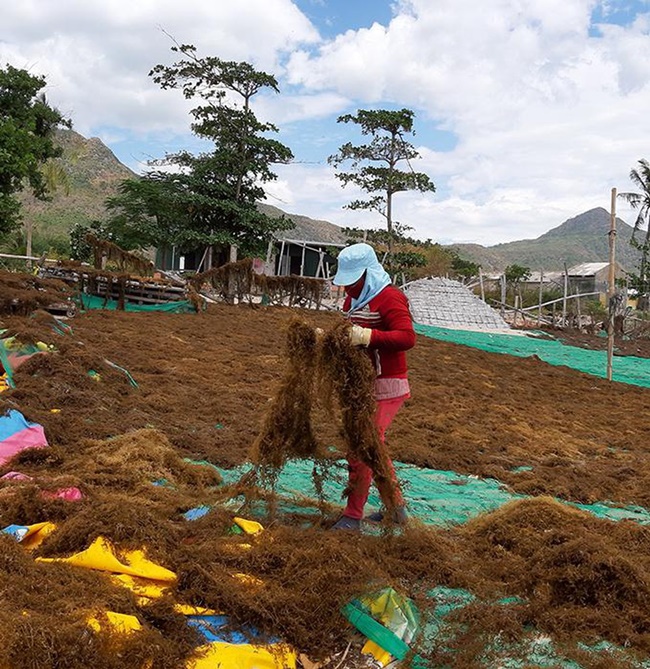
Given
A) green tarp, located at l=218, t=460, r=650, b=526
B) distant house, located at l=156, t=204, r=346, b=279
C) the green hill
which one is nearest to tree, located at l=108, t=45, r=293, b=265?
distant house, located at l=156, t=204, r=346, b=279

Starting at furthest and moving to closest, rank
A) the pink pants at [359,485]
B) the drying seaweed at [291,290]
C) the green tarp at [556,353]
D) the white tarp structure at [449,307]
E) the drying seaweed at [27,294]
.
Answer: the white tarp structure at [449,307] < the drying seaweed at [291,290] < the green tarp at [556,353] < the drying seaweed at [27,294] < the pink pants at [359,485]

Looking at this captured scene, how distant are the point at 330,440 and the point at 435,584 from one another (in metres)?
2.58

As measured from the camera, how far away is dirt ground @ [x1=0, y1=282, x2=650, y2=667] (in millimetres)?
2369

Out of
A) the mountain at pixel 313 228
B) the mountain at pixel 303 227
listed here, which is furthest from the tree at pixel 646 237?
the mountain at pixel 313 228

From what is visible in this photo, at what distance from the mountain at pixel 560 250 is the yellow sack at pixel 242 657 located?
72345mm

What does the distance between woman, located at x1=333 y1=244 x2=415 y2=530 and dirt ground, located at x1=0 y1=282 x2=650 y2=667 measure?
212mm

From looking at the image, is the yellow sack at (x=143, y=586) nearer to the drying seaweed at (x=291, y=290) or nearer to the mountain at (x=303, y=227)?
the drying seaweed at (x=291, y=290)

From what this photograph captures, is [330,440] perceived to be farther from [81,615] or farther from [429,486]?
[81,615]

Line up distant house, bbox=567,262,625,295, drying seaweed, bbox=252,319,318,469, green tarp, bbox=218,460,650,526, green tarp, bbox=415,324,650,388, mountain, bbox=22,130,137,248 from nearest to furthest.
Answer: drying seaweed, bbox=252,319,318,469 < green tarp, bbox=218,460,650,526 < green tarp, bbox=415,324,650,388 < distant house, bbox=567,262,625,295 < mountain, bbox=22,130,137,248

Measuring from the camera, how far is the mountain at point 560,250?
80.2m

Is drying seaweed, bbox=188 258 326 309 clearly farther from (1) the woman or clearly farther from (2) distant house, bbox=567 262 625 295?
(2) distant house, bbox=567 262 625 295

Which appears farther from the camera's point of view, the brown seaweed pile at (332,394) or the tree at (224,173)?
the tree at (224,173)

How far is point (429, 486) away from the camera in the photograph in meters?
4.47

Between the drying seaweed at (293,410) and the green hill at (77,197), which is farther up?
the green hill at (77,197)
